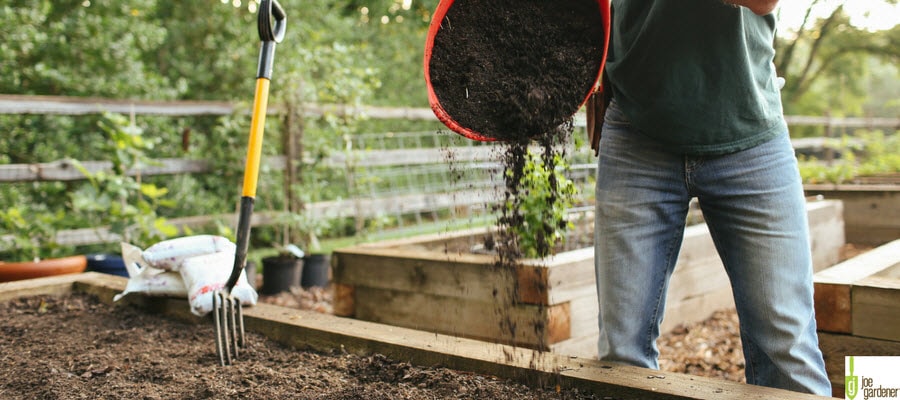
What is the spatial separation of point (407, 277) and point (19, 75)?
509 centimetres

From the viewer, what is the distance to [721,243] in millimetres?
1677

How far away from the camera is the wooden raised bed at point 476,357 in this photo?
1.39 meters

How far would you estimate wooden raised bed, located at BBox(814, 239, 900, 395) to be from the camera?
5.64 feet

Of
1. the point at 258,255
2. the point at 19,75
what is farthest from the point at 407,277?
the point at 19,75

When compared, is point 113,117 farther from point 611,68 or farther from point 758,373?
point 758,373

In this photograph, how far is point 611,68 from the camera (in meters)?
1.70

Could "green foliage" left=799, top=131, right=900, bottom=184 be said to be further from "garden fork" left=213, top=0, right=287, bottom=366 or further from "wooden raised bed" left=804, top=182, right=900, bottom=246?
"garden fork" left=213, top=0, right=287, bottom=366

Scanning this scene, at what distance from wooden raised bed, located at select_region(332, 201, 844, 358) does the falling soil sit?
0.53 metres

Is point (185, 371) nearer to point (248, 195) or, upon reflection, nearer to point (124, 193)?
point (248, 195)

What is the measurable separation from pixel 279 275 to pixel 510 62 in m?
A: 3.21

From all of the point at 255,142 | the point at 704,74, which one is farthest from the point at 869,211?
the point at 255,142

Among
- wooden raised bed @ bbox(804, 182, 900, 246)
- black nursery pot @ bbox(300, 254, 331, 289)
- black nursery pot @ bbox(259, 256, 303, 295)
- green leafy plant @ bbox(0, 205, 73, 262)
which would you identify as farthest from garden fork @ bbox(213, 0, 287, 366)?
wooden raised bed @ bbox(804, 182, 900, 246)

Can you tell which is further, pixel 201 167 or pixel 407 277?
pixel 201 167

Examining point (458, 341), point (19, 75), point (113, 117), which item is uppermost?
point (19, 75)
